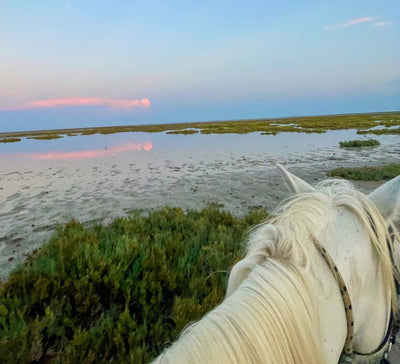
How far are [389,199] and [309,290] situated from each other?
0.75 metres

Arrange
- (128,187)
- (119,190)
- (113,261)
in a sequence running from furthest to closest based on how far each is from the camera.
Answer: (128,187)
(119,190)
(113,261)

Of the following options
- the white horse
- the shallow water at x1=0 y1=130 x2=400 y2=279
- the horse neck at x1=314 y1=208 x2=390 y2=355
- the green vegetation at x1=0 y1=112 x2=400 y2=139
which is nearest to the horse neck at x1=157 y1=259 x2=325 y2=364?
the white horse

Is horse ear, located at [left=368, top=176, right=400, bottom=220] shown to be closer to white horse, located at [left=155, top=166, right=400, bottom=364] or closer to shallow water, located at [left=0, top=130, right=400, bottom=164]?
white horse, located at [left=155, top=166, right=400, bottom=364]

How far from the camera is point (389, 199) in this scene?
134cm

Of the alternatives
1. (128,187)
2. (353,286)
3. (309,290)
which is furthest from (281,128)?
(309,290)

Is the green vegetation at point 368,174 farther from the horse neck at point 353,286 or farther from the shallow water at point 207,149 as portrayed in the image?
the horse neck at point 353,286

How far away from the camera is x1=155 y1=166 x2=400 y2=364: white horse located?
33.5 inches

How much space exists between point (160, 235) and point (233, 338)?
3.53 meters

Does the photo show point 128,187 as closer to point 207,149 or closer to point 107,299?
point 107,299

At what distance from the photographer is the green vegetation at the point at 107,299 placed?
2.06m

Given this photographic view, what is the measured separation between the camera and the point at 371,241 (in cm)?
130

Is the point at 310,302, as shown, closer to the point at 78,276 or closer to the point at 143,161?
the point at 78,276

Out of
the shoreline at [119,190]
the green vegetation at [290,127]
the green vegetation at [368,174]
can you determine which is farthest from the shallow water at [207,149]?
the green vegetation at [290,127]

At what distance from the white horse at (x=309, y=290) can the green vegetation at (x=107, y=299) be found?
0.60 metres
